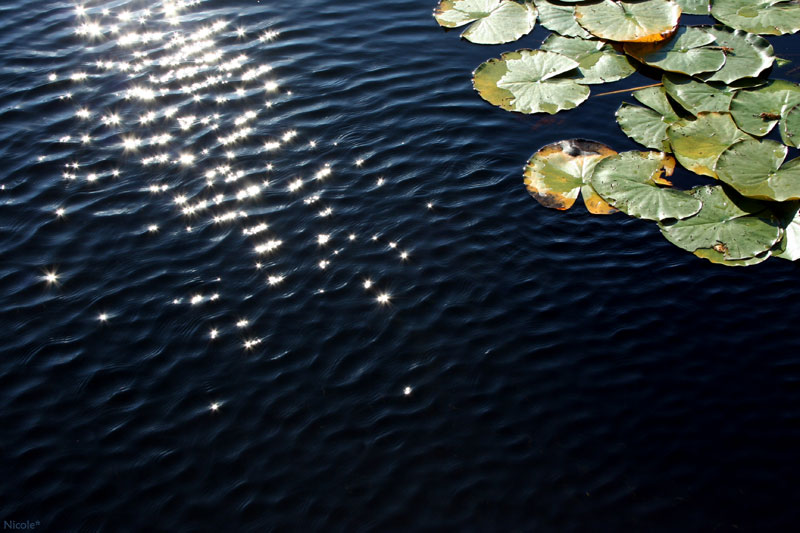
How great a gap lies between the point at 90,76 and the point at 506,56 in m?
5.91

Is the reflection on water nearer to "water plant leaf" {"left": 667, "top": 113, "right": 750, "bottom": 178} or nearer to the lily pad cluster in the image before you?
the lily pad cluster

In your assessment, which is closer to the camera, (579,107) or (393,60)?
(579,107)

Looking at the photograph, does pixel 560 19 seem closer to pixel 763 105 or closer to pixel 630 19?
pixel 630 19

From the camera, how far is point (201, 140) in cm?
820

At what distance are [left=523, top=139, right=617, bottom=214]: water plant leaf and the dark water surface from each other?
189 millimetres

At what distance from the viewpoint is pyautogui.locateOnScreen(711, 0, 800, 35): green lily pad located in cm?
905

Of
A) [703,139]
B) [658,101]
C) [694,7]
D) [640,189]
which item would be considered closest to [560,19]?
[694,7]

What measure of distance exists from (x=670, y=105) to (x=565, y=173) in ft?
6.09

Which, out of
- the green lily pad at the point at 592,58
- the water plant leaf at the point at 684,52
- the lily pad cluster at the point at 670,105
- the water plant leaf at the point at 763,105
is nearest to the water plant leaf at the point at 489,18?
the lily pad cluster at the point at 670,105

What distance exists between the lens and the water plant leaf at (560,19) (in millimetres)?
9344

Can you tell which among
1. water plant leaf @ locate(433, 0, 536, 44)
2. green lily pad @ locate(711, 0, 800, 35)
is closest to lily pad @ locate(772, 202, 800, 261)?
green lily pad @ locate(711, 0, 800, 35)

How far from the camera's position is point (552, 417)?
5707 millimetres

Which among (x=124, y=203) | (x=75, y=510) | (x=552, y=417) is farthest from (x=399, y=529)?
(x=124, y=203)

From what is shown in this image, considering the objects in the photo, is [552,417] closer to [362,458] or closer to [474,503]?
[474,503]
